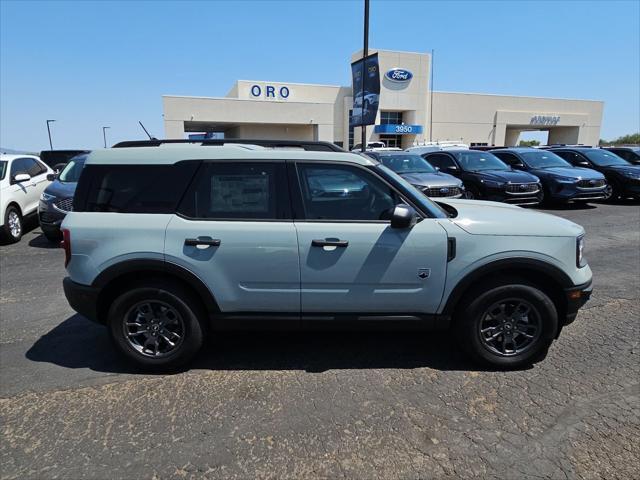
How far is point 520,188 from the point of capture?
11.5 m

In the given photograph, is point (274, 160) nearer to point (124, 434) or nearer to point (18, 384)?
point (124, 434)

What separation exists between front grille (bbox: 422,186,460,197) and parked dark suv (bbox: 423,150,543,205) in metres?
1.62

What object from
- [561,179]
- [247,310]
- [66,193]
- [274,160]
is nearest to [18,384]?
[247,310]

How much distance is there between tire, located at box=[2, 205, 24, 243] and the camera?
8576 mm

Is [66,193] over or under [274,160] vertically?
under

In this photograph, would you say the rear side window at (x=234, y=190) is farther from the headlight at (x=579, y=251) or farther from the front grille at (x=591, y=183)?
the front grille at (x=591, y=183)

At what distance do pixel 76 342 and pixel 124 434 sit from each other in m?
1.75

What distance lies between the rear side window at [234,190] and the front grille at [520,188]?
963 centimetres

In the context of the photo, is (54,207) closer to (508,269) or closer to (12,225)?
(12,225)

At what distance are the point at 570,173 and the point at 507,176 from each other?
2.33m

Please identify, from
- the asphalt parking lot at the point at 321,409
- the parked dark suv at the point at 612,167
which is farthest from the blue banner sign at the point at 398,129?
the asphalt parking lot at the point at 321,409

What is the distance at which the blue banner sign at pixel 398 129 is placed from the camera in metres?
49.2

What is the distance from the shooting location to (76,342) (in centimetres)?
413

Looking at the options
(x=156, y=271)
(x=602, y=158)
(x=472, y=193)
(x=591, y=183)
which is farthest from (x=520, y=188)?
(x=156, y=271)
